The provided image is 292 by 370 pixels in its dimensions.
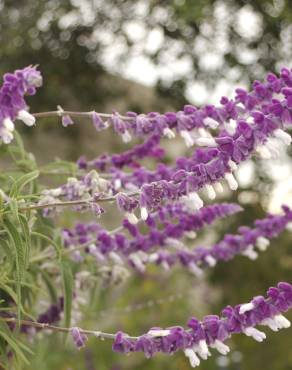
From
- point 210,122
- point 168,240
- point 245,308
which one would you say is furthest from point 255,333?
point 168,240

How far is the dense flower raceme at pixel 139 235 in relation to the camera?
1172 millimetres

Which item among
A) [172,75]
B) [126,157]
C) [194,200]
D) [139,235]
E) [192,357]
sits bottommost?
[192,357]

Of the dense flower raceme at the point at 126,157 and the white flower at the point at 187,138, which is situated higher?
the dense flower raceme at the point at 126,157

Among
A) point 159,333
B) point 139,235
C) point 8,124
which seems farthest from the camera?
point 139,235

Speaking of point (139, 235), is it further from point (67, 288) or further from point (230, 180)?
point (230, 180)

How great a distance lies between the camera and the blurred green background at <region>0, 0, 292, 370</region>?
3.37 m

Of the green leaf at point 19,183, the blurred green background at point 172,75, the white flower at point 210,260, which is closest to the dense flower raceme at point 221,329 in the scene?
the green leaf at point 19,183

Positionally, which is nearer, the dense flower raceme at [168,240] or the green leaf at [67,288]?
the green leaf at [67,288]

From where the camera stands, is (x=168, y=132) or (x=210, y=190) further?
(x=168, y=132)

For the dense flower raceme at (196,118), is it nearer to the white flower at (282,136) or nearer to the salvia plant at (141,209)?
the salvia plant at (141,209)

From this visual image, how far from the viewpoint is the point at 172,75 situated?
149 inches

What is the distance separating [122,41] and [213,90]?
22.4 inches

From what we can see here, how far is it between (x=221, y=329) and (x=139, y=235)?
407mm

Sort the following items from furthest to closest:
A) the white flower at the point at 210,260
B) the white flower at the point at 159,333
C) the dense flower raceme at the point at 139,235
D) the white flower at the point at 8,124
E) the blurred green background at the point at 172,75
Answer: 1. the blurred green background at the point at 172,75
2. the white flower at the point at 210,260
3. the dense flower raceme at the point at 139,235
4. the white flower at the point at 159,333
5. the white flower at the point at 8,124
